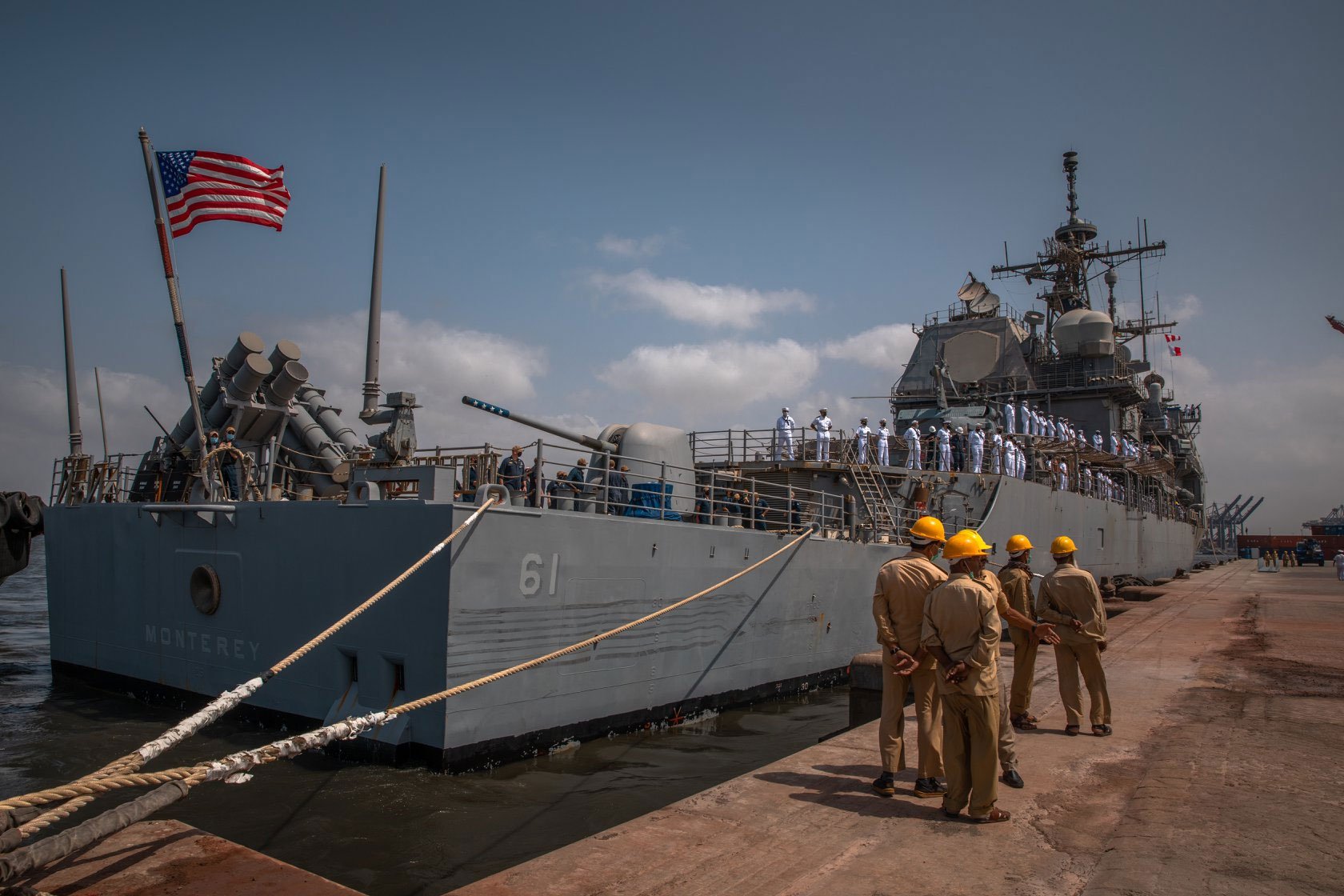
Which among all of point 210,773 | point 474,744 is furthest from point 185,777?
point 474,744

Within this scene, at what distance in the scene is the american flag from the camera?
10414mm

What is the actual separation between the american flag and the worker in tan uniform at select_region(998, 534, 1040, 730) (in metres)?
9.37

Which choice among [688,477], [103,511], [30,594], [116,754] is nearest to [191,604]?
[116,754]

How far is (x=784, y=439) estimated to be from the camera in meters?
15.8

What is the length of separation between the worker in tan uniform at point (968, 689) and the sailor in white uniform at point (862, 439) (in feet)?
37.1

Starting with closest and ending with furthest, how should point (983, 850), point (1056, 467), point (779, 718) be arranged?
point (983, 850) → point (779, 718) → point (1056, 467)

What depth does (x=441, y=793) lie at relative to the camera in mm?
7156

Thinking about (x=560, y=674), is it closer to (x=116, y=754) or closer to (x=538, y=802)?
(x=538, y=802)

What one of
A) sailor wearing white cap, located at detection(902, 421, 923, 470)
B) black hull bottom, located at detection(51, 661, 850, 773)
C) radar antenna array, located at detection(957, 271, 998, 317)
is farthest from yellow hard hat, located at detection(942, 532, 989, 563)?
radar antenna array, located at detection(957, 271, 998, 317)

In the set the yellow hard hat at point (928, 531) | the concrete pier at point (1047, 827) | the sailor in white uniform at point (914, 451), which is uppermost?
the sailor in white uniform at point (914, 451)

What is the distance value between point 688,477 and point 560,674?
445 centimetres

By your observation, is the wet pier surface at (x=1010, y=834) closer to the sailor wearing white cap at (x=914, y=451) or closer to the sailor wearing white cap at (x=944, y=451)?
the sailor wearing white cap at (x=914, y=451)

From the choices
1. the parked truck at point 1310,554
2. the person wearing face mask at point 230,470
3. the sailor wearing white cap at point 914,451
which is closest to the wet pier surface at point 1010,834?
the person wearing face mask at point 230,470

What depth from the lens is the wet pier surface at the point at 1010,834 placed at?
4.01 m
